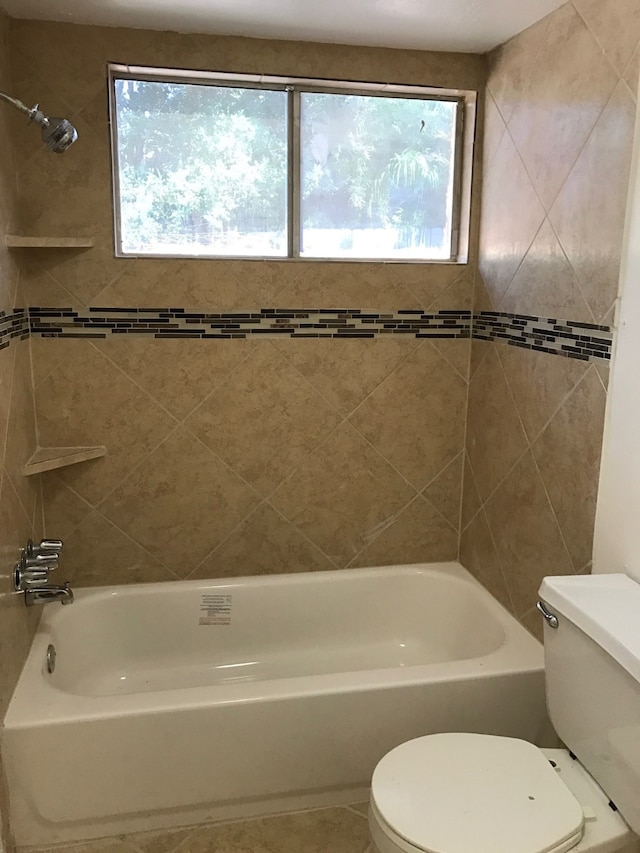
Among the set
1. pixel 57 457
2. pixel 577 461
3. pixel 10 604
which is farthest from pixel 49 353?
pixel 577 461

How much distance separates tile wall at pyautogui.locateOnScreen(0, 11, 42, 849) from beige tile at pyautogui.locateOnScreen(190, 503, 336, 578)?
2.07 feet

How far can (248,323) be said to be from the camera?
2326mm

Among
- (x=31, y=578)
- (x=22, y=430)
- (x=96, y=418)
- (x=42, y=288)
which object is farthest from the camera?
(x=96, y=418)

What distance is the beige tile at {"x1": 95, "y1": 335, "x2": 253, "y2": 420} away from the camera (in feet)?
7.48

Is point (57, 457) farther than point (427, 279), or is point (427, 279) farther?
point (427, 279)

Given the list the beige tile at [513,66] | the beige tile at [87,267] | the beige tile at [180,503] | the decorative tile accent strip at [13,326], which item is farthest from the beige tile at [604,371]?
the decorative tile accent strip at [13,326]

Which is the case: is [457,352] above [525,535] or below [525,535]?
above

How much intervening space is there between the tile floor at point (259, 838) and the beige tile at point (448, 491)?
1.08 metres

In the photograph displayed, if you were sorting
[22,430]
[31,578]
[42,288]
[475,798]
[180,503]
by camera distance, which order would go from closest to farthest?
1. [475,798]
2. [31,578]
3. [22,430]
4. [42,288]
5. [180,503]

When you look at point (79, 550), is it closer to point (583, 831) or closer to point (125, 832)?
point (125, 832)

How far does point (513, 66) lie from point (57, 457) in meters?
1.87

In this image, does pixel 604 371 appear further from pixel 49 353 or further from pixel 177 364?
pixel 49 353

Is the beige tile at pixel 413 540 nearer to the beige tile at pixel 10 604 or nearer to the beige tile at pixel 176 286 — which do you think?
the beige tile at pixel 176 286

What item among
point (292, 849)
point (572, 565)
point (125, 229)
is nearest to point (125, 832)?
point (292, 849)
